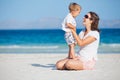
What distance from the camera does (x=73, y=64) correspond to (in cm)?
730

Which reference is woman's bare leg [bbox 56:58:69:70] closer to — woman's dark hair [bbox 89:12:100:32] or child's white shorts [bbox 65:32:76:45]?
child's white shorts [bbox 65:32:76:45]

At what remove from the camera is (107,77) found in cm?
656

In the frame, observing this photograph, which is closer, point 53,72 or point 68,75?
point 68,75

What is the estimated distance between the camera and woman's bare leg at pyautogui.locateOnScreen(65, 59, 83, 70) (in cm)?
723

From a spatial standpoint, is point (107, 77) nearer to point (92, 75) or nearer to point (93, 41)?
point (92, 75)

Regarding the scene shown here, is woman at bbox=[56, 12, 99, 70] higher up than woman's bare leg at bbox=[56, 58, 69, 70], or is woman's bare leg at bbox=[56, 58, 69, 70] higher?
woman at bbox=[56, 12, 99, 70]

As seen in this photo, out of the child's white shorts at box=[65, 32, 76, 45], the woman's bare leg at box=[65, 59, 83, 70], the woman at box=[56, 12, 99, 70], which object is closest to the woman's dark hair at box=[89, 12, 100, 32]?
the woman at box=[56, 12, 99, 70]

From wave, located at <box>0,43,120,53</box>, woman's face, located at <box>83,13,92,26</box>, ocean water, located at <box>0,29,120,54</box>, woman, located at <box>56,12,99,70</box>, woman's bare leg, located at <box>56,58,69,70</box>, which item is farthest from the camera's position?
ocean water, located at <box>0,29,120,54</box>

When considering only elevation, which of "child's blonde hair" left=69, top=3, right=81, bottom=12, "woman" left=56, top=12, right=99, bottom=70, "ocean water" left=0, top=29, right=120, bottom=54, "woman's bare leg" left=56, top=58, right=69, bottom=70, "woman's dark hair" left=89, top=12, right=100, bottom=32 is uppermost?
"child's blonde hair" left=69, top=3, right=81, bottom=12

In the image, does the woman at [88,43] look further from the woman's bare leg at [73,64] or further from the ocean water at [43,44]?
the ocean water at [43,44]

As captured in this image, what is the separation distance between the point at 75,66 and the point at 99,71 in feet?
1.57

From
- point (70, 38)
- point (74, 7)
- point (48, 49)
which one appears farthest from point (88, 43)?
point (48, 49)

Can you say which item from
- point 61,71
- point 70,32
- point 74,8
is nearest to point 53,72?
point 61,71

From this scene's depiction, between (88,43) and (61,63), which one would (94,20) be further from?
(61,63)
